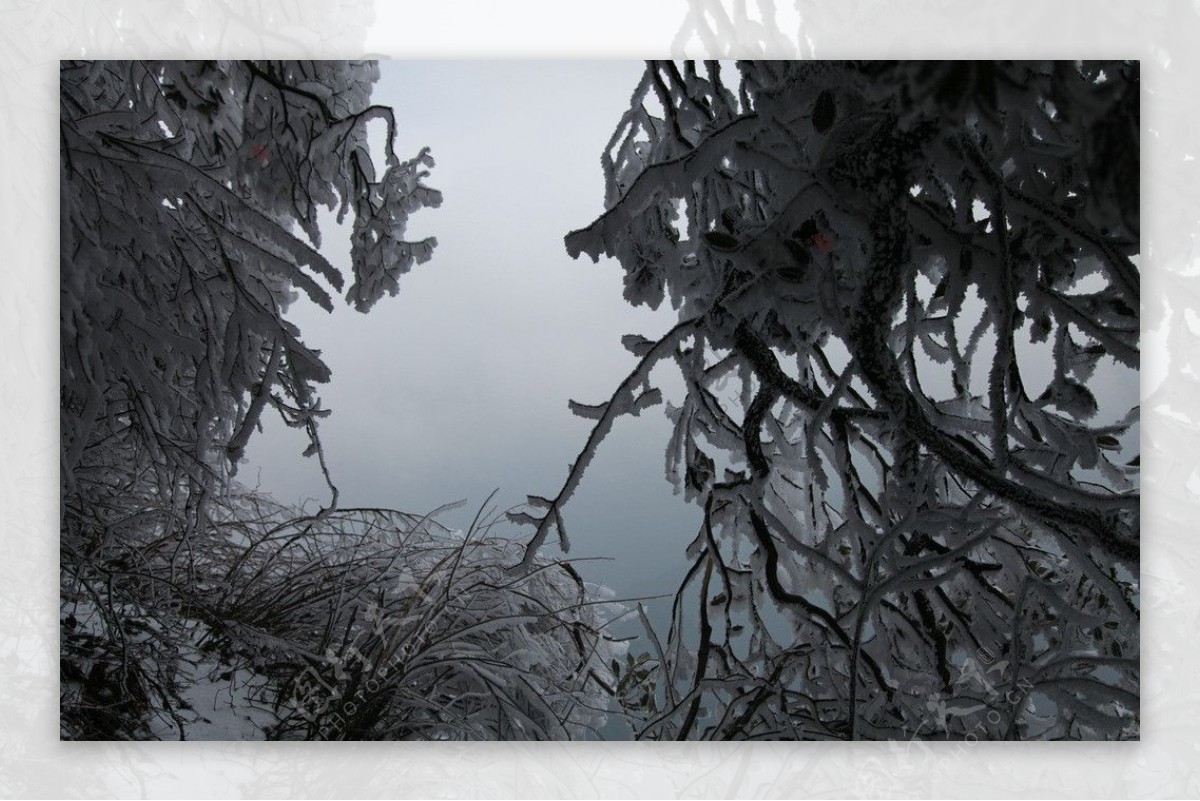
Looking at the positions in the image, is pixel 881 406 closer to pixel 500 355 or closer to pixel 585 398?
pixel 585 398

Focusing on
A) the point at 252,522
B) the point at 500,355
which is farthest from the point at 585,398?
the point at 252,522

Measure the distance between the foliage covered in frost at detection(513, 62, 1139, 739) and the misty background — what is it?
42 millimetres

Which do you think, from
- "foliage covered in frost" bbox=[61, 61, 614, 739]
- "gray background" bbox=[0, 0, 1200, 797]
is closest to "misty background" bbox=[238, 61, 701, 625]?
"foliage covered in frost" bbox=[61, 61, 614, 739]

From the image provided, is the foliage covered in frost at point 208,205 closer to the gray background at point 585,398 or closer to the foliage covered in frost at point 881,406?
the gray background at point 585,398

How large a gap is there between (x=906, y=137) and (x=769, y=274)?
29 cm

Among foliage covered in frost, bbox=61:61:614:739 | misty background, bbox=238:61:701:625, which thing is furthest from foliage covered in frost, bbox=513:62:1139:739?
foliage covered in frost, bbox=61:61:614:739

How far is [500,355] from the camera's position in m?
1.43

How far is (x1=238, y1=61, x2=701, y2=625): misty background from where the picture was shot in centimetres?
142

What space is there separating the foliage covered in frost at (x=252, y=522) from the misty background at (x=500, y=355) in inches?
1.6

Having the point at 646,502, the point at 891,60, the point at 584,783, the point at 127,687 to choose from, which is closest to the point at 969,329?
the point at 891,60

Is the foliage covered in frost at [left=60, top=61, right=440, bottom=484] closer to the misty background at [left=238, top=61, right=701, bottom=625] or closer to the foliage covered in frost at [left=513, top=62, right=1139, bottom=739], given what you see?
the misty background at [left=238, top=61, right=701, bottom=625]

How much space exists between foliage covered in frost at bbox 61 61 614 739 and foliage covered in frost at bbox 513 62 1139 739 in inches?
7.9

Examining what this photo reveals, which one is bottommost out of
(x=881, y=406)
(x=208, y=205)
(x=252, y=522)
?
(x=252, y=522)

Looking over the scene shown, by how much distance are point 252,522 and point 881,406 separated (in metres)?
1.04
